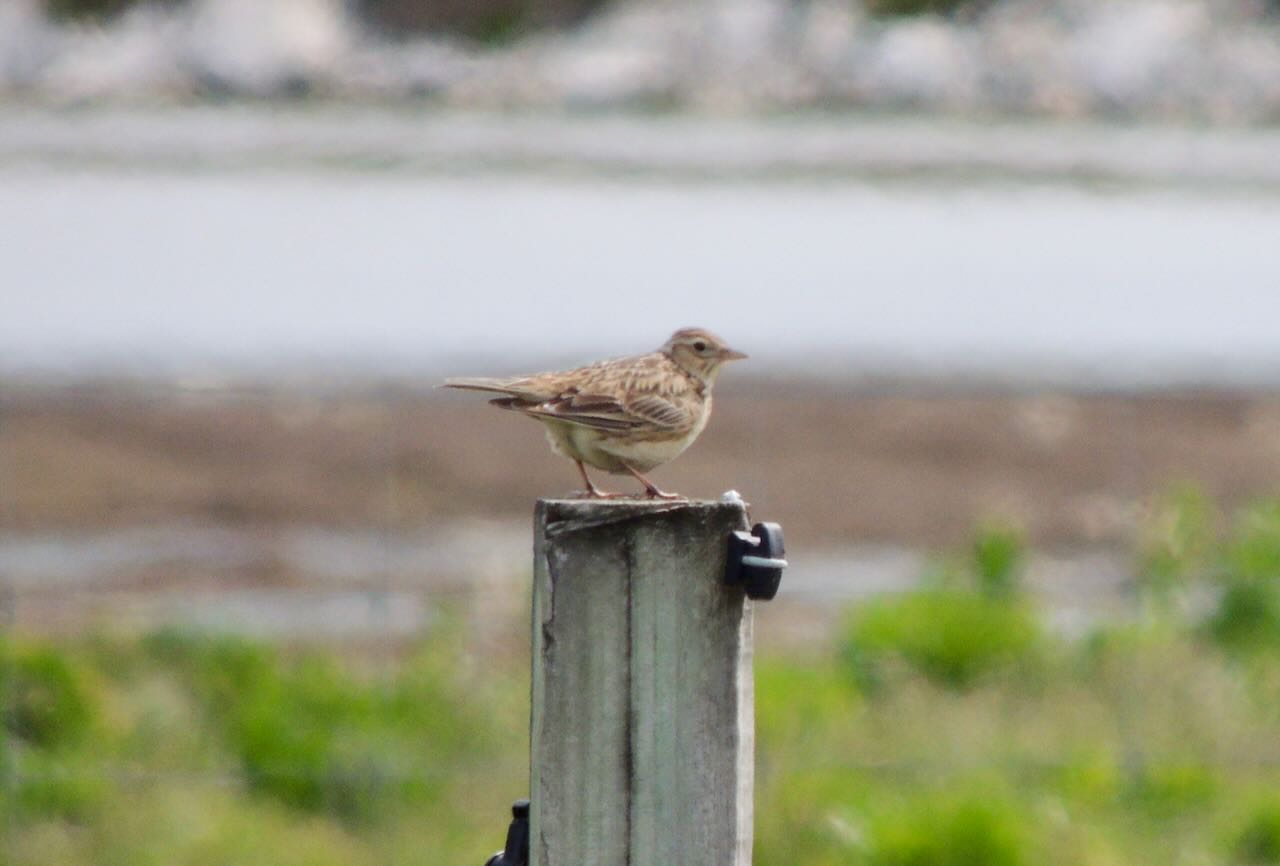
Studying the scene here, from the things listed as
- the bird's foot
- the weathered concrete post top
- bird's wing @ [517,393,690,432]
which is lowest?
the weathered concrete post top

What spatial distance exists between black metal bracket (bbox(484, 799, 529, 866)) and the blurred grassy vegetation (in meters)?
3.63

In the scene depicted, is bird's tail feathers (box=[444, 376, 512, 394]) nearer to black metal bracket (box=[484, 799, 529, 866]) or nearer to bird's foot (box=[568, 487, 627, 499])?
bird's foot (box=[568, 487, 627, 499])

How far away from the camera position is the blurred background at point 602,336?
24.9ft

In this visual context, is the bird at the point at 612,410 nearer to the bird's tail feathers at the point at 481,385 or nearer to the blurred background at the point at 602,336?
the bird's tail feathers at the point at 481,385

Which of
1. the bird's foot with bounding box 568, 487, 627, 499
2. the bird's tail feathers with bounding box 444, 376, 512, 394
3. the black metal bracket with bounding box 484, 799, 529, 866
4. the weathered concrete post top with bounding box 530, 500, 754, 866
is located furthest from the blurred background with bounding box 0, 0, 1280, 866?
the weathered concrete post top with bounding box 530, 500, 754, 866

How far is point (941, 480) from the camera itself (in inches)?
549

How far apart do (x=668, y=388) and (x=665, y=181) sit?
→ 23.7 ft

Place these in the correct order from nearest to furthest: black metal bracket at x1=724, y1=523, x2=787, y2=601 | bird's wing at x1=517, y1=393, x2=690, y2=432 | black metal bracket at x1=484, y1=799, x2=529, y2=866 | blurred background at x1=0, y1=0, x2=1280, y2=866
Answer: black metal bracket at x1=724, y1=523, x2=787, y2=601 → black metal bracket at x1=484, y1=799, x2=529, y2=866 → bird's wing at x1=517, y1=393, x2=690, y2=432 → blurred background at x1=0, y1=0, x2=1280, y2=866

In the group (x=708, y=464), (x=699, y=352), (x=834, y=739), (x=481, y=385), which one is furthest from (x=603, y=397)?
(x=708, y=464)

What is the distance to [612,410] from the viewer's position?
3.73 metres

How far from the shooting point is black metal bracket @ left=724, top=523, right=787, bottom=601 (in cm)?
264

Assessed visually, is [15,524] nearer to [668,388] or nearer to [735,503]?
[668,388]

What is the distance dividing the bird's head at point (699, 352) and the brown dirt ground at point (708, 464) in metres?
6.98

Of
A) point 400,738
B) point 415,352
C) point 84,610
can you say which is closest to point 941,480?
point 415,352
